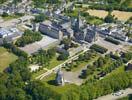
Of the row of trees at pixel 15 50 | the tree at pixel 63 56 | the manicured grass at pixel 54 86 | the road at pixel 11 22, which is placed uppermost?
the road at pixel 11 22

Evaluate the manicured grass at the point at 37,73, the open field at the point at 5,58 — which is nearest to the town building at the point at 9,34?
the open field at the point at 5,58

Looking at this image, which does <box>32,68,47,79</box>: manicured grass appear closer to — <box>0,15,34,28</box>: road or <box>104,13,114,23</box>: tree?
<box>0,15,34,28</box>: road

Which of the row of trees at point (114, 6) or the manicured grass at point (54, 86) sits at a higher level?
the row of trees at point (114, 6)

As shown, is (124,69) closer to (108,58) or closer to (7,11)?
(108,58)

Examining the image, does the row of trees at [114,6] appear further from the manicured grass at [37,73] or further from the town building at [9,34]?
the manicured grass at [37,73]

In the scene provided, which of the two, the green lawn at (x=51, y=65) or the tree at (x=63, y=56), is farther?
the tree at (x=63, y=56)

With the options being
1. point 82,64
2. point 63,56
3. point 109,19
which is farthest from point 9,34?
point 109,19

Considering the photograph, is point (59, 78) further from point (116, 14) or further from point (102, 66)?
point (116, 14)
